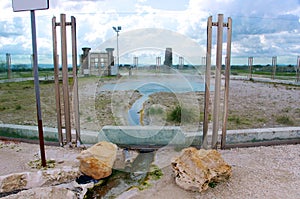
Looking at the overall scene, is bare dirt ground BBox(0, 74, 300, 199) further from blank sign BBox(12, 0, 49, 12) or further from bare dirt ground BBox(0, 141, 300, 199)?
blank sign BBox(12, 0, 49, 12)

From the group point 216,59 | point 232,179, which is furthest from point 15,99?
point 232,179

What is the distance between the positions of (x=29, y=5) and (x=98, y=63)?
1426 mm

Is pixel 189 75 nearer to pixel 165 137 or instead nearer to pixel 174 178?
pixel 165 137

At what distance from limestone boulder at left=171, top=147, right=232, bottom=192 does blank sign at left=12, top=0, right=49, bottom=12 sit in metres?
1.81

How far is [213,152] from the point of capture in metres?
2.34

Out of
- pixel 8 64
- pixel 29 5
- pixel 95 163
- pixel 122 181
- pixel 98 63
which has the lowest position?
pixel 122 181

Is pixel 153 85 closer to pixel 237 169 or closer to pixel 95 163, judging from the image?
pixel 95 163

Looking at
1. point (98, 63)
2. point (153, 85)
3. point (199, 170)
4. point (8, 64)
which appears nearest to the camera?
point (199, 170)

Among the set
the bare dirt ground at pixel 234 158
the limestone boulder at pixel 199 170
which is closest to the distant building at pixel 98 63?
the bare dirt ground at pixel 234 158

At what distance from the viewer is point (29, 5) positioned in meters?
2.37

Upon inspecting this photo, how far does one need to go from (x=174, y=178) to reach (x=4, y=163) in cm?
182

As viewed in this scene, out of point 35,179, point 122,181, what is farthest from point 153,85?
point 35,179

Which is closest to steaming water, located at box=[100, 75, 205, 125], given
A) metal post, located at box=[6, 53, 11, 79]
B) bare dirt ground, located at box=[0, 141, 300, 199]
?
Result: bare dirt ground, located at box=[0, 141, 300, 199]

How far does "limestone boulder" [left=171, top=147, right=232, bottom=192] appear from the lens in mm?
2100
